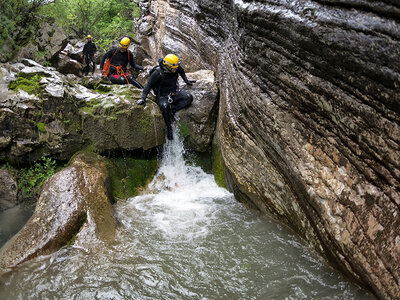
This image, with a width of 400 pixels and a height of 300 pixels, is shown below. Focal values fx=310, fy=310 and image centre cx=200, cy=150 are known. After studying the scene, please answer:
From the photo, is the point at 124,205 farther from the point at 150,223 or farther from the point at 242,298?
the point at 242,298

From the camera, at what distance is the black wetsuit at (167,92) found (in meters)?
8.20

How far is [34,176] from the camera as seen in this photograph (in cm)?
755

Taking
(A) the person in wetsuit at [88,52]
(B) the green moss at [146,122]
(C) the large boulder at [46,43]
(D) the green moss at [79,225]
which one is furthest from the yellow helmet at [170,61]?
(A) the person in wetsuit at [88,52]

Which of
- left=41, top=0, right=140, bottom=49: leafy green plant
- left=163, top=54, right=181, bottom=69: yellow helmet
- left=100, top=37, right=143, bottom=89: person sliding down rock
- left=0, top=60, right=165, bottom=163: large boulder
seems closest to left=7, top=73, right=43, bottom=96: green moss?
left=0, top=60, right=165, bottom=163: large boulder

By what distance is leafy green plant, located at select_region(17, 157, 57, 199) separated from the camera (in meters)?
7.32

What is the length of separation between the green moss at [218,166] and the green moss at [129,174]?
1.64 meters

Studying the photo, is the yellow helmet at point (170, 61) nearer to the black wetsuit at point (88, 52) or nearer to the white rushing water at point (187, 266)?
the white rushing water at point (187, 266)

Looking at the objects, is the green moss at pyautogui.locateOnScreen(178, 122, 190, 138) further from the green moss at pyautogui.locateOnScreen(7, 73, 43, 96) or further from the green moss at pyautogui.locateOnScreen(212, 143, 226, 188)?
the green moss at pyautogui.locateOnScreen(7, 73, 43, 96)

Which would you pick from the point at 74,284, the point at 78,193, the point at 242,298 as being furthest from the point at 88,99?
the point at 242,298

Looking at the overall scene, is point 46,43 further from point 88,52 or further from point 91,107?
point 91,107

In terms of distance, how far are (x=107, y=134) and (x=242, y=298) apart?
526cm

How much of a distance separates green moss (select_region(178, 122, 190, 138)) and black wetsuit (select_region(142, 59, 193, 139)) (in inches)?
11.8

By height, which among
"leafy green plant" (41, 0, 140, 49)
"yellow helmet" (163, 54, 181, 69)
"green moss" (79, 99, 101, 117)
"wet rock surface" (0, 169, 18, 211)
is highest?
"leafy green plant" (41, 0, 140, 49)

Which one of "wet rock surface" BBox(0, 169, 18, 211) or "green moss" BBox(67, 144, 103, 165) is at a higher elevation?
"green moss" BBox(67, 144, 103, 165)
